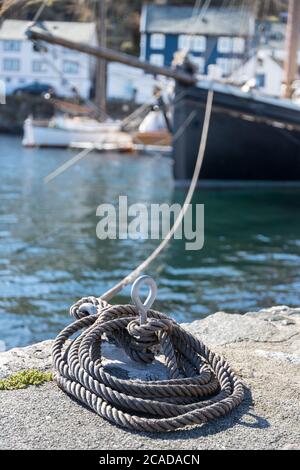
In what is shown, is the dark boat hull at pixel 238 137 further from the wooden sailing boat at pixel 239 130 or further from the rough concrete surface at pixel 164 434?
the rough concrete surface at pixel 164 434

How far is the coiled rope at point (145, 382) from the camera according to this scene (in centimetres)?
344

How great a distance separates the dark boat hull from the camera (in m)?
18.8

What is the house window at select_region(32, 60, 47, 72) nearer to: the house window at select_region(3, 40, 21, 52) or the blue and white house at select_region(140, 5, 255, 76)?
the house window at select_region(3, 40, 21, 52)

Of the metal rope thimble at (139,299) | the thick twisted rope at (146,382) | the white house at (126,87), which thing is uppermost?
the metal rope thimble at (139,299)

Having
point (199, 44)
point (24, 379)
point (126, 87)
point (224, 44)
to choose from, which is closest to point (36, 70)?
point (126, 87)

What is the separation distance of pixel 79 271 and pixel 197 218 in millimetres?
6092

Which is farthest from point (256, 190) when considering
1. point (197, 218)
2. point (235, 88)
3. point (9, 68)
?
point (9, 68)

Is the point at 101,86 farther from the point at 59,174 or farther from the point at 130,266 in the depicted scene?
the point at 130,266

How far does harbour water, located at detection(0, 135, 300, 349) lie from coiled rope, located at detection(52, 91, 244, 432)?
337 centimetres

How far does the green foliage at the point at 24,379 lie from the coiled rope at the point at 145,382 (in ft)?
0.25

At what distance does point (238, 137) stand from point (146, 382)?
56.1ft

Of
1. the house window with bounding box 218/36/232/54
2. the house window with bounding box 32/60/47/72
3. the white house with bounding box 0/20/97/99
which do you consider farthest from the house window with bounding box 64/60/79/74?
the house window with bounding box 218/36/232/54

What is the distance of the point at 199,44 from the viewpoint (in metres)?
57.7

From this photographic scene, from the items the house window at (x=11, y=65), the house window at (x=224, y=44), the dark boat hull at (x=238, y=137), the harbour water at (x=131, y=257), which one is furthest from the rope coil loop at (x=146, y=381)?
the house window at (x=11, y=65)
